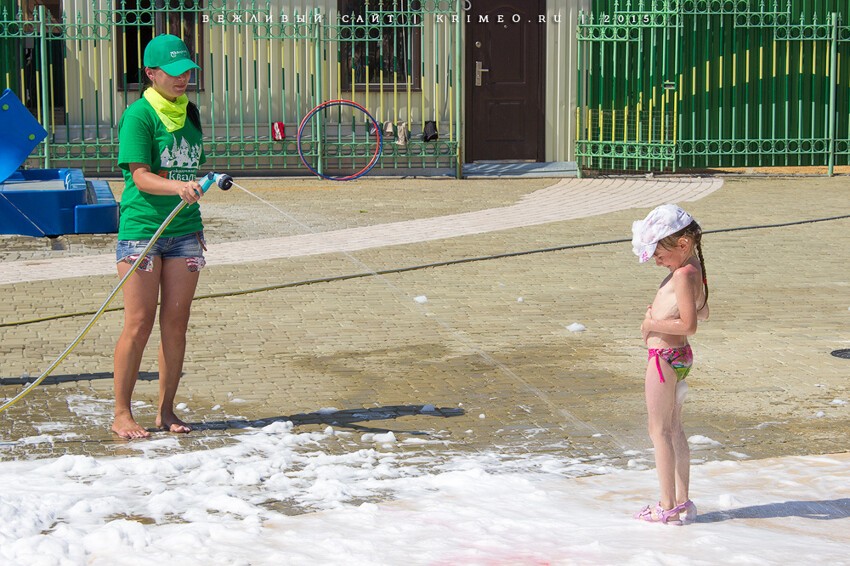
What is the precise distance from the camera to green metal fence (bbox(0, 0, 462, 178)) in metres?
18.5

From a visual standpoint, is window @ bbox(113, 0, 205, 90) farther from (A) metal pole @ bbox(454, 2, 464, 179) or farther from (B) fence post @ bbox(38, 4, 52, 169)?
(A) metal pole @ bbox(454, 2, 464, 179)

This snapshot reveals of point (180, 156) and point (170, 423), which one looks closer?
point (180, 156)

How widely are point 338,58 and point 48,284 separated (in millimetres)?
8859

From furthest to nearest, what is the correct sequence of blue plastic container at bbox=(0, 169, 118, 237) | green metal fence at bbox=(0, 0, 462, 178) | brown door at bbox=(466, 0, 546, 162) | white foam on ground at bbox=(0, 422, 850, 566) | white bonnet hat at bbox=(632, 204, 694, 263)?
brown door at bbox=(466, 0, 546, 162) < green metal fence at bbox=(0, 0, 462, 178) < blue plastic container at bbox=(0, 169, 118, 237) < white bonnet hat at bbox=(632, 204, 694, 263) < white foam on ground at bbox=(0, 422, 850, 566)

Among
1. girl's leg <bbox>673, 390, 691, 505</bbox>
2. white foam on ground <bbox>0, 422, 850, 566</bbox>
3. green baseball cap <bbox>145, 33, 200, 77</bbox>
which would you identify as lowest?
white foam on ground <bbox>0, 422, 850, 566</bbox>

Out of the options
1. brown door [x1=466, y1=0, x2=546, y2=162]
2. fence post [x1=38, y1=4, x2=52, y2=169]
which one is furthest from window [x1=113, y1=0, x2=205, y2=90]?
brown door [x1=466, y1=0, x2=546, y2=162]

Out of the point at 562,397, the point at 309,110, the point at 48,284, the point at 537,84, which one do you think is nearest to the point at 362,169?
the point at 309,110

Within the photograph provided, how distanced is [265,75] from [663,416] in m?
14.9

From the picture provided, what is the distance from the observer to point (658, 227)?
189 inches

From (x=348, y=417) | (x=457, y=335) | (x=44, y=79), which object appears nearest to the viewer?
(x=348, y=417)

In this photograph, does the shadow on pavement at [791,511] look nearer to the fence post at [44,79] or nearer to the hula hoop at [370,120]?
the hula hoop at [370,120]

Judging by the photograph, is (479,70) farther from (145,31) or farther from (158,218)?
(158,218)

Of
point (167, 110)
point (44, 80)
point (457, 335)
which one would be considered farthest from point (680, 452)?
point (44, 80)

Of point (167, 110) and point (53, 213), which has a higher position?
point (167, 110)
